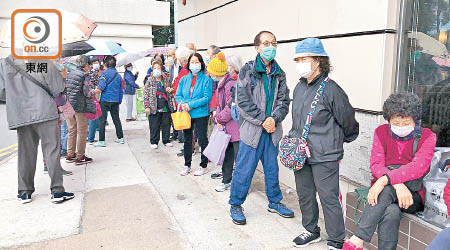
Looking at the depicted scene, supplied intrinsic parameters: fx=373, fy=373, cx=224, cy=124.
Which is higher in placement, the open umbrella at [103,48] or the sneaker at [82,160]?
the open umbrella at [103,48]

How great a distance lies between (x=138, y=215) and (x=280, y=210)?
152 centimetres

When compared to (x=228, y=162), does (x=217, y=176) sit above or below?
below

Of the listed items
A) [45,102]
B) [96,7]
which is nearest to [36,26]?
[45,102]

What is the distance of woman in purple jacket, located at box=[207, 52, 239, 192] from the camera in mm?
4395

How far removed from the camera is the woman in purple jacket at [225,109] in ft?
14.4

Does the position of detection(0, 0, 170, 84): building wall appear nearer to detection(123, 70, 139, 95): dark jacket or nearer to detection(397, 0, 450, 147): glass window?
detection(123, 70, 139, 95): dark jacket

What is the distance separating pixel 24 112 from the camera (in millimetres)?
4156

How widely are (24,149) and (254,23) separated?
3.44 m

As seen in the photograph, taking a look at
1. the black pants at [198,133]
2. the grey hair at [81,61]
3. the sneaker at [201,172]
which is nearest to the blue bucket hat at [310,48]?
the black pants at [198,133]

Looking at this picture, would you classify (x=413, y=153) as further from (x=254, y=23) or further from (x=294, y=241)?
(x=254, y=23)

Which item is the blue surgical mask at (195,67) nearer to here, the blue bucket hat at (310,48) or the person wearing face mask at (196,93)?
the person wearing face mask at (196,93)

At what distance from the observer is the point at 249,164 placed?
3691mm

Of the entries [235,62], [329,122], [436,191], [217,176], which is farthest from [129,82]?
[436,191]

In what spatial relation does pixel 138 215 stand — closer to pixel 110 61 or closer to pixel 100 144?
pixel 100 144
